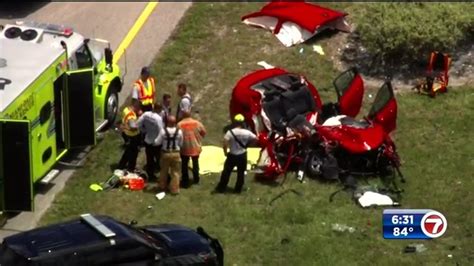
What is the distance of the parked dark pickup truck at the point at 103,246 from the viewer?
14430mm

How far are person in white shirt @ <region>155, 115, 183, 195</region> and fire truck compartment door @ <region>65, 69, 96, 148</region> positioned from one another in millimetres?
1555

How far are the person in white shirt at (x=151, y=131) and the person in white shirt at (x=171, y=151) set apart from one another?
16 cm

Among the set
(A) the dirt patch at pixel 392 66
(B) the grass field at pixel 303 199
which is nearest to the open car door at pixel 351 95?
(B) the grass field at pixel 303 199

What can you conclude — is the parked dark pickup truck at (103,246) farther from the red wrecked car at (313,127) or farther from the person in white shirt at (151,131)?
the red wrecked car at (313,127)

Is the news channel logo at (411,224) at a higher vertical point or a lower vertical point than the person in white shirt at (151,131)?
higher

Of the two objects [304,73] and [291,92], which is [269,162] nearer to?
[291,92]

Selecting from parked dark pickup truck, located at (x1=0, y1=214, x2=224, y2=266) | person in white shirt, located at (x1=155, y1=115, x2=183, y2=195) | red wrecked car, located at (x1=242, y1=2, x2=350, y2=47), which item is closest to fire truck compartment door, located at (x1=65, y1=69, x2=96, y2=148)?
person in white shirt, located at (x1=155, y1=115, x2=183, y2=195)

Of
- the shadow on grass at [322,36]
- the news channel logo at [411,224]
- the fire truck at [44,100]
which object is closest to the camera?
the news channel logo at [411,224]

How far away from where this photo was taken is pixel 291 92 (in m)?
20.9

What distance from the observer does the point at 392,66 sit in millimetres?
24406

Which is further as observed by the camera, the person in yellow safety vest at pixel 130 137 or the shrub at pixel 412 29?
the shrub at pixel 412 29

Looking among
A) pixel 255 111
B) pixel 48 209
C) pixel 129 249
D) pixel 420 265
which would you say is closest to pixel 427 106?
pixel 255 111

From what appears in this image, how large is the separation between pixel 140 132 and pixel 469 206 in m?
5.69

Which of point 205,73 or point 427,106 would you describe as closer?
point 427,106
